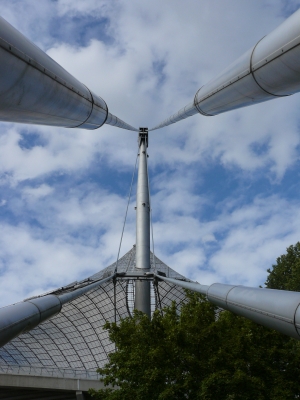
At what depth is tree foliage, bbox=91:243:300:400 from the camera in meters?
16.2

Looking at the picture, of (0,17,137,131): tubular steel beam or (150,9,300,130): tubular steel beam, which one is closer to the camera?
(0,17,137,131): tubular steel beam

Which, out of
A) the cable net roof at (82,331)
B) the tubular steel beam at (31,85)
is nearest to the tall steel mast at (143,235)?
the cable net roof at (82,331)

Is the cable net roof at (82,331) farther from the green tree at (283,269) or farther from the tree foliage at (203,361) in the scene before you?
the tree foliage at (203,361)

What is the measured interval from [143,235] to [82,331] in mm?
30768

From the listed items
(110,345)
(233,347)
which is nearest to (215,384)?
(233,347)

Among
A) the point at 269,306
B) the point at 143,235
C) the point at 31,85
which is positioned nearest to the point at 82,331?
the point at 143,235

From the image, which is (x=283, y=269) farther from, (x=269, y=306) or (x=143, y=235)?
(x=269, y=306)

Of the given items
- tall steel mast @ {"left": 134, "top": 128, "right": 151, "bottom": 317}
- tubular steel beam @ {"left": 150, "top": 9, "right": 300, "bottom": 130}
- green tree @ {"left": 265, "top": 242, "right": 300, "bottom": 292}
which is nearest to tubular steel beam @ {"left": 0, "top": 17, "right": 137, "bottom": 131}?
tubular steel beam @ {"left": 150, "top": 9, "right": 300, "bottom": 130}

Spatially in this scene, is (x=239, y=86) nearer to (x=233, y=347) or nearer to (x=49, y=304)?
(x=49, y=304)

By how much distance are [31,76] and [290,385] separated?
1803cm

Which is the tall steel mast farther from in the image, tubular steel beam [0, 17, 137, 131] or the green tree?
tubular steel beam [0, 17, 137, 131]

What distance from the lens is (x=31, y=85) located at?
22.1 ft

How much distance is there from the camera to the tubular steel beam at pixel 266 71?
676 centimetres

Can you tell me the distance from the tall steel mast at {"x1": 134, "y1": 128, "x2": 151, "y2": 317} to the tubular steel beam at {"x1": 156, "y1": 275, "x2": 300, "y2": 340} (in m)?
26.0
